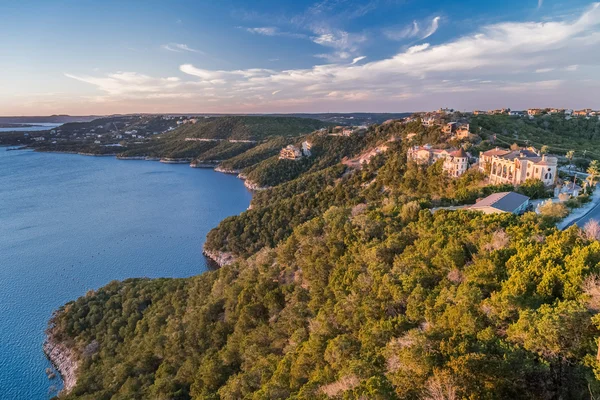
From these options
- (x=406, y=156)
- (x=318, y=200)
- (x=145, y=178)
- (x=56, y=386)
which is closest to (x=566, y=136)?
(x=406, y=156)

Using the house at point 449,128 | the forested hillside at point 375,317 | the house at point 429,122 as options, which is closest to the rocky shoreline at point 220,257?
the forested hillside at point 375,317

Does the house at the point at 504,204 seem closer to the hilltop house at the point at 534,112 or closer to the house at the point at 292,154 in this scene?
the hilltop house at the point at 534,112

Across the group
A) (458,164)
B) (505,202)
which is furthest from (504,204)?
(458,164)

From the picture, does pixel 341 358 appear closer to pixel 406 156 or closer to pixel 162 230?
pixel 406 156

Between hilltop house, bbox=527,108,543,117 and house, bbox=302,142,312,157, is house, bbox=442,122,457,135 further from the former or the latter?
house, bbox=302,142,312,157

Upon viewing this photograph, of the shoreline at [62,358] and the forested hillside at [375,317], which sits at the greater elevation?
the forested hillside at [375,317]

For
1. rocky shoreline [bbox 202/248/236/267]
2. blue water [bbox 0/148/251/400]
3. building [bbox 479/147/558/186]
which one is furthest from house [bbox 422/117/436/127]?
rocky shoreline [bbox 202/248/236/267]

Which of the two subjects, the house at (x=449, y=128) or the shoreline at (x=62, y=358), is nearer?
the shoreline at (x=62, y=358)
